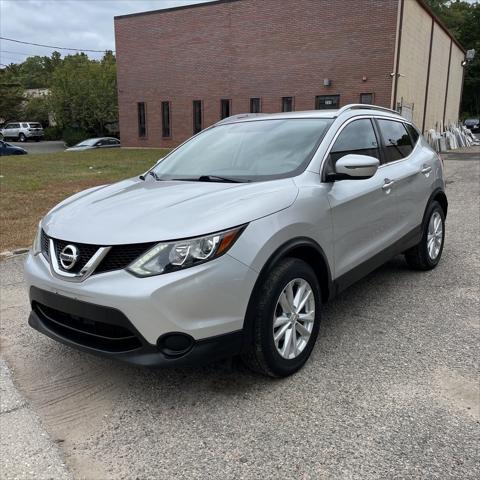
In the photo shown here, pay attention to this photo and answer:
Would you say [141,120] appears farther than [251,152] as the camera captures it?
Yes

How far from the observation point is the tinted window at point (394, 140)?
4574 mm

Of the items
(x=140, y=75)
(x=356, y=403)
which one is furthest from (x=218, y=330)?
(x=140, y=75)

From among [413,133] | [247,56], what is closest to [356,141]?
[413,133]

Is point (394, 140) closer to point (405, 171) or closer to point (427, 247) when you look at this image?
point (405, 171)

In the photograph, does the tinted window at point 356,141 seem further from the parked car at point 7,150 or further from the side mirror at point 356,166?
the parked car at point 7,150

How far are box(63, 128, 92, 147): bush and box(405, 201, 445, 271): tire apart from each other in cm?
4014

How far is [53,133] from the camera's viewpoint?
48.8 m

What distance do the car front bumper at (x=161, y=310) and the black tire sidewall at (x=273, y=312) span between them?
0.55 ft

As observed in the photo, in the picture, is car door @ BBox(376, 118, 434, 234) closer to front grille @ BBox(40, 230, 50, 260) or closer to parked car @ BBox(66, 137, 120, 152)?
front grille @ BBox(40, 230, 50, 260)

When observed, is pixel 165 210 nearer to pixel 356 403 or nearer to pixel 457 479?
pixel 356 403

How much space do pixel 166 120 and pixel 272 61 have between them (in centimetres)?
798

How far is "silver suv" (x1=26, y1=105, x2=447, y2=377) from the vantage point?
2.63 meters

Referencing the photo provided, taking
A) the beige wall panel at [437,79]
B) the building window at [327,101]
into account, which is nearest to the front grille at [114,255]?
the building window at [327,101]

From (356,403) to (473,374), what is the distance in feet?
2.94
